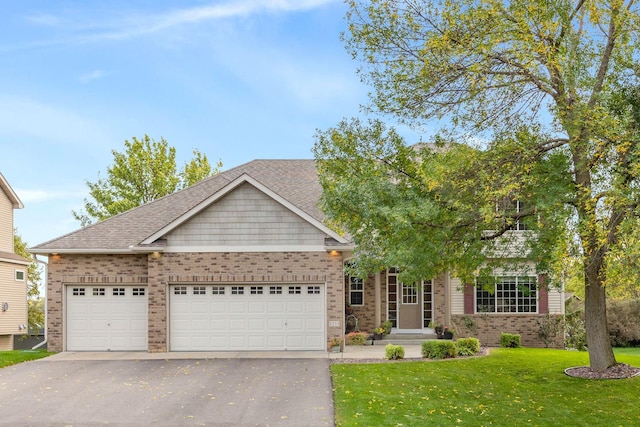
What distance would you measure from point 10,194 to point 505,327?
73.0ft

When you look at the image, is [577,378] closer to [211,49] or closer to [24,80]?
[211,49]

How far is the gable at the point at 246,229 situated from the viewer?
19.7m

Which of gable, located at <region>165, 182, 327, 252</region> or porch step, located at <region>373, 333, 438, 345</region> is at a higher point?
gable, located at <region>165, 182, 327, 252</region>

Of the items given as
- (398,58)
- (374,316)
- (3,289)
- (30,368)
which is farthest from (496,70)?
(3,289)

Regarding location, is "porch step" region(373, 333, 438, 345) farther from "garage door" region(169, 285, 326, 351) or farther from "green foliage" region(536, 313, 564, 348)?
"green foliage" region(536, 313, 564, 348)

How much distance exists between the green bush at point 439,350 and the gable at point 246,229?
4537 millimetres

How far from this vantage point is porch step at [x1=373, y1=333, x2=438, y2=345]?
2184 centimetres

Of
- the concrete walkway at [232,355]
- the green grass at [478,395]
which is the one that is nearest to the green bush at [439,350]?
the concrete walkway at [232,355]

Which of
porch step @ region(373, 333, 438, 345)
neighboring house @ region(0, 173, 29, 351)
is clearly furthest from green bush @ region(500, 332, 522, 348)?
neighboring house @ region(0, 173, 29, 351)

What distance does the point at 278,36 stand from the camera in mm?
17031

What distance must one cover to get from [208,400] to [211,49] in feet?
35.8

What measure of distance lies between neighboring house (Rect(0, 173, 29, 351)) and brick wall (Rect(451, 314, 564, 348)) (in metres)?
19.1

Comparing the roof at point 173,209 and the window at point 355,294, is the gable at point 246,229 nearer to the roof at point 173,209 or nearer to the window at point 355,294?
the roof at point 173,209

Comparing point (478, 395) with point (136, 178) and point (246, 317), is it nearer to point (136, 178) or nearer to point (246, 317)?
point (246, 317)
